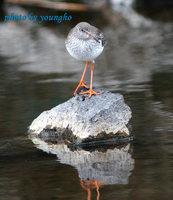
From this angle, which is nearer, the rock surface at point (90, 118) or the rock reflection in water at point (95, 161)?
the rock reflection in water at point (95, 161)

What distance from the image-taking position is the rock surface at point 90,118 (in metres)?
8.16

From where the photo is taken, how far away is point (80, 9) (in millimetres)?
26453

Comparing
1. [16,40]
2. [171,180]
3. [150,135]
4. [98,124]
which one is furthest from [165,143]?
[16,40]

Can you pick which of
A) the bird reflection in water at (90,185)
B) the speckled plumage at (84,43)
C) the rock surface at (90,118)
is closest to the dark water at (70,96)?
the bird reflection in water at (90,185)

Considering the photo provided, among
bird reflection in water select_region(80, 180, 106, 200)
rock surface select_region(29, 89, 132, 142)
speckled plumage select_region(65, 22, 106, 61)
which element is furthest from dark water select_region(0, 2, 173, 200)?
speckled plumage select_region(65, 22, 106, 61)

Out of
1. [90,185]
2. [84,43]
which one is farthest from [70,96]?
[90,185]

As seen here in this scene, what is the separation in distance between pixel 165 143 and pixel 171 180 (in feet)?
5.25

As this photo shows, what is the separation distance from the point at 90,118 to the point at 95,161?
90cm

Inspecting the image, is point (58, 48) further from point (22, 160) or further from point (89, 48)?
point (22, 160)

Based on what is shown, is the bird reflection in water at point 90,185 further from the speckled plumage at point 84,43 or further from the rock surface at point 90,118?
the speckled plumage at point 84,43

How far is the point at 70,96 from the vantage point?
11219 millimetres

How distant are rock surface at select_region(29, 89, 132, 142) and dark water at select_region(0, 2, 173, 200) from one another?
321mm

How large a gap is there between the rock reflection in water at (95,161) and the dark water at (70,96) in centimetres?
1

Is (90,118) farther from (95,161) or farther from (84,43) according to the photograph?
(84,43)
